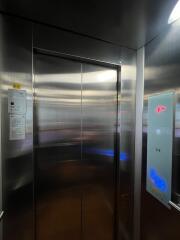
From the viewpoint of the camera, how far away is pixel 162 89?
1465 mm

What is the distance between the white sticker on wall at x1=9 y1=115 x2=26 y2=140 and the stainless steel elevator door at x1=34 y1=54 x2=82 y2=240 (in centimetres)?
16

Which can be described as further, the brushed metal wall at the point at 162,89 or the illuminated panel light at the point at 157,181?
the illuminated panel light at the point at 157,181

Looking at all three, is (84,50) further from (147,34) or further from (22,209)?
(22,209)

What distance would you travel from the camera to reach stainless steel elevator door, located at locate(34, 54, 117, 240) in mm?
1517

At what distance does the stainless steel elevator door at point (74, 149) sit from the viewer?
1517 millimetres

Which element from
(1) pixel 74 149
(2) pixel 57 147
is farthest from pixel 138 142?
(2) pixel 57 147

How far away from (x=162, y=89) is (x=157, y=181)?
3.38 feet

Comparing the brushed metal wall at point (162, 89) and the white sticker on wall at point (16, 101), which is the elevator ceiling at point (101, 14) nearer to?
the brushed metal wall at point (162, 89)

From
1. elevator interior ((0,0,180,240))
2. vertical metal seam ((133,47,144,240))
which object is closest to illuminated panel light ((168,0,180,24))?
elevator interior ((0,0,180,240))

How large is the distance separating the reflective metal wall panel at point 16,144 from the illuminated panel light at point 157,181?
1370 mm

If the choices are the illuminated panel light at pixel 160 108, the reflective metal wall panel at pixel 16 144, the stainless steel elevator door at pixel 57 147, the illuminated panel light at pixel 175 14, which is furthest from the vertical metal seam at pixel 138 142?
the reflective metal wall panel at pixel 16 144

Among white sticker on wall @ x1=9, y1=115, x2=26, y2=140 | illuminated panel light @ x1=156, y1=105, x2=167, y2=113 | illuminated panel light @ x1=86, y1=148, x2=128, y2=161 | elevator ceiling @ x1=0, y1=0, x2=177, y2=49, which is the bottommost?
illuminated panel light @ x1=86, y1=148, x2=128, y2=161

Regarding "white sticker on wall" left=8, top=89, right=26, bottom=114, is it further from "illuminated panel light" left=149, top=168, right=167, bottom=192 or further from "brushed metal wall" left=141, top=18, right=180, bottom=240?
"illuminated panel light" left=149, top=168, right=167, bottom=192

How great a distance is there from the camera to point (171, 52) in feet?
4.45
